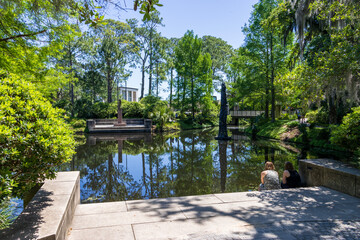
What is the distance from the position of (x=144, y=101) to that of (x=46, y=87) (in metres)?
28.1

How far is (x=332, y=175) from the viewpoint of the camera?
522cm

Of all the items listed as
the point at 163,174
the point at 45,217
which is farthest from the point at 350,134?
the point at 45,217

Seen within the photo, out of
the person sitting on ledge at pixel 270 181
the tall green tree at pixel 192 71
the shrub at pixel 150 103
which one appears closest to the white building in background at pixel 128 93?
the shrub at pixel 150 103

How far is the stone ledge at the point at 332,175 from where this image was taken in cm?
474

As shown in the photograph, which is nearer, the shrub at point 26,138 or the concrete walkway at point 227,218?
the shrub at point 26,138

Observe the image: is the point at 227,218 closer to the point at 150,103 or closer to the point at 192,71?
the point at 150,103

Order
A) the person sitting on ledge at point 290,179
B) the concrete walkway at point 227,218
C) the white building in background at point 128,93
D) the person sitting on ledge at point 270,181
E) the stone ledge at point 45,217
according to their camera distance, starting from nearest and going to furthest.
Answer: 1. the stone ledge at point 45,217
2. the concrete walkway at point 227,218
3. the person sitting on ledge at point 270,181
4. the person sitting on ledge at point 290,179
5. the white building in background at point 128,93

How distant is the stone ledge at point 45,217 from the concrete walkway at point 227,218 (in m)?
0.45

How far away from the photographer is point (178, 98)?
122 feet

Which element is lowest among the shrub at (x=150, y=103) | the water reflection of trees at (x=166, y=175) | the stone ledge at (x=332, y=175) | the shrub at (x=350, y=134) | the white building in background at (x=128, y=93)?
the water reflection of trees at (x=166, y=175)

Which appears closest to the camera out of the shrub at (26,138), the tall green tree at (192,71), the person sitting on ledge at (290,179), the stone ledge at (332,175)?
the shrub at (26,138)

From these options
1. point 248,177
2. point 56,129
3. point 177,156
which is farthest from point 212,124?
point 56,129

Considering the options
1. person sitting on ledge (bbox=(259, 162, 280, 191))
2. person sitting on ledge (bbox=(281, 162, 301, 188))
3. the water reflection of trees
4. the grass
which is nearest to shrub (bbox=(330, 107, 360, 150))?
person sitting on ledge (bbox=(281, 162, 301, 188))

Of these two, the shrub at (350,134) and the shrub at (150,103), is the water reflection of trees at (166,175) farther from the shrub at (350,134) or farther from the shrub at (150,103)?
the shrub at (150,103)
